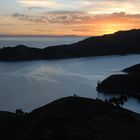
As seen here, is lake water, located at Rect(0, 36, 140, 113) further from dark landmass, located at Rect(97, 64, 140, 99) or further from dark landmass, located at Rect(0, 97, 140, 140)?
dark landmass, located at Rect(0, 97, 140, 140)

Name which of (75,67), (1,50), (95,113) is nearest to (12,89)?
(75,67)

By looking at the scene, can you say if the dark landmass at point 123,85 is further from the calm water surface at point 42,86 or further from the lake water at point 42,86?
the lake water at point 42,86

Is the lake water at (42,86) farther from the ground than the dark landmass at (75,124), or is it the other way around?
the dark landmass at (75,124)

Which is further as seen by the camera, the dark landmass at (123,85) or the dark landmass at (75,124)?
the dark landmass at (123,85)

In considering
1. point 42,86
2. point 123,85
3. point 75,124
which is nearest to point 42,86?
point 42,86

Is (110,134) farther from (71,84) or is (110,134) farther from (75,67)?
(75,67)

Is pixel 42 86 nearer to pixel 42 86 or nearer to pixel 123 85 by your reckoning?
pixel 42 86

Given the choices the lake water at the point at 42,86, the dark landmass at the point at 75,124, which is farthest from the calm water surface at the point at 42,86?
the dark landmass at the point at 75,124

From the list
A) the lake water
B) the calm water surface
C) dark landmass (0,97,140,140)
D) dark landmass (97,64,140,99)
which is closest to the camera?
dark landmass (0,97,140,140)

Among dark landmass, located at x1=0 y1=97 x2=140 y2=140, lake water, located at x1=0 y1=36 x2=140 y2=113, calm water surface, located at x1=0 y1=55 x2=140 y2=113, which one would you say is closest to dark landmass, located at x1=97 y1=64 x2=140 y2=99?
calm water surface, located at x1=0 y1=55 x2=140 y2=113
